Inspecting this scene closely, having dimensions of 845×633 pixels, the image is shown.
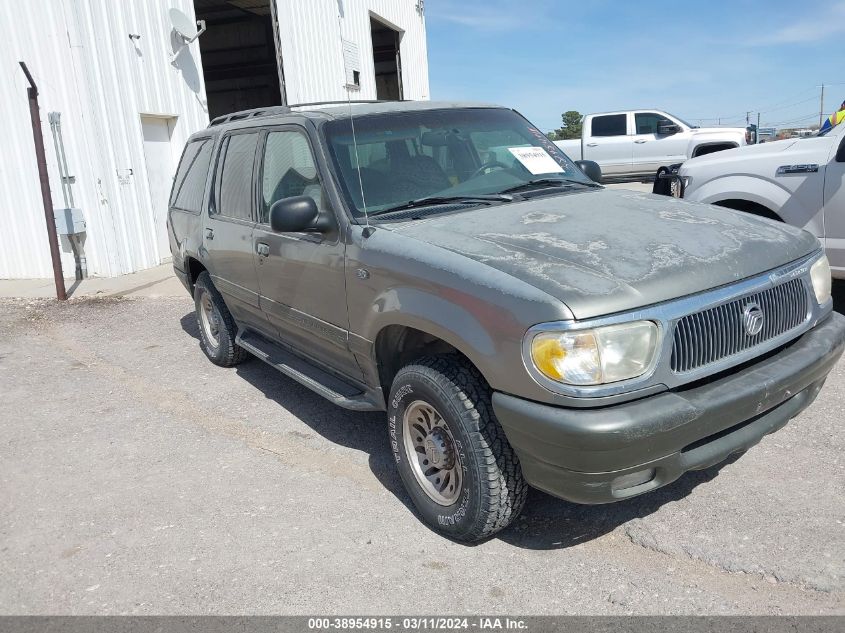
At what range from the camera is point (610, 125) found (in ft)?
61.7

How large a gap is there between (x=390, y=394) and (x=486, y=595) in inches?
39.8

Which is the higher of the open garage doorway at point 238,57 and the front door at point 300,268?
the open garage doorway at point 238,57

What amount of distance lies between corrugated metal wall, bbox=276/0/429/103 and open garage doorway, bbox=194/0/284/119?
15.4ft

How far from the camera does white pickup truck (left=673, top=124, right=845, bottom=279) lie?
17.9 feet

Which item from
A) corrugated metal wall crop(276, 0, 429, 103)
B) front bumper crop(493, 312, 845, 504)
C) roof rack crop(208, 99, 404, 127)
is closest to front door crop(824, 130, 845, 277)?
front bumper crop(493, 312, 845, 504)

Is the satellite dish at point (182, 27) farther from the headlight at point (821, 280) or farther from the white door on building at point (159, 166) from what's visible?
the headlight at point (821, 280)

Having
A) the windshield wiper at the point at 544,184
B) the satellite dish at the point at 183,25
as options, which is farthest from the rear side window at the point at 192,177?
the satellite dish at the point at 183,25

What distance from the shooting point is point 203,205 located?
17.5ft

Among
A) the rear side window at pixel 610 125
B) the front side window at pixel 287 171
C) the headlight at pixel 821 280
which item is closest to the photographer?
the headlight at pixel 821 280

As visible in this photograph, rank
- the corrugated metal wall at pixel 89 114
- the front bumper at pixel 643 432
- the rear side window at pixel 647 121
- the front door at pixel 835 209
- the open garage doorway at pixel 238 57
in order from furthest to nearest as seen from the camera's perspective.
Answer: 1. the open garage doorway at pixel 238 57
2. the rear side window at pixel 647 121
3. the corrugated metal wall at pixel 89 114
4. the front door at pixel 835 209
5. the front bumper at pixel 643 432

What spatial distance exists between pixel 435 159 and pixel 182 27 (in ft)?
29.1

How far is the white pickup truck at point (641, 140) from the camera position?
704 inches

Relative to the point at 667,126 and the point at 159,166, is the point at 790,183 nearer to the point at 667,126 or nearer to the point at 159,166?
the point at 159,166

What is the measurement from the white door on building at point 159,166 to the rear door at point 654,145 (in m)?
12.1
